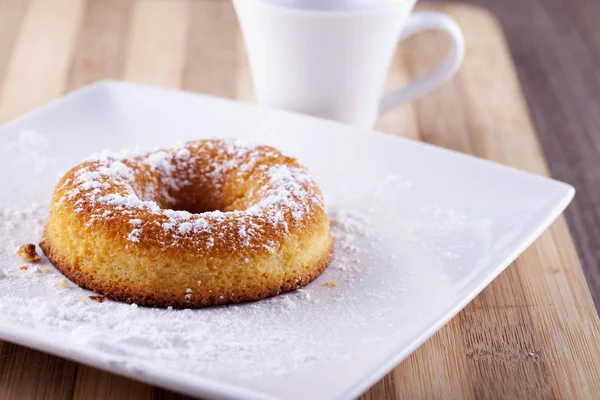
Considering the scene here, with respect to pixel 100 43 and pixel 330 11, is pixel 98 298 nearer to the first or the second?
pixel 330 11

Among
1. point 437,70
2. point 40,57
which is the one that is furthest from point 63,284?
point 40,57

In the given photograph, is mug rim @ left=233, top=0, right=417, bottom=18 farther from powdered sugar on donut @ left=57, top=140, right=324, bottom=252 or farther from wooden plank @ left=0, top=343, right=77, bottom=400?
wooden plank @ left=0, top=343, right=77, bottom=400

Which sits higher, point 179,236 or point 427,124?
point 179,236

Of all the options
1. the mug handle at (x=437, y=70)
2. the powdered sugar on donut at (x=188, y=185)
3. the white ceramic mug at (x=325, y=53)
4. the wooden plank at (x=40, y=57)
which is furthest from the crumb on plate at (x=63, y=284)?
the mug handle at (x=437, y=70)

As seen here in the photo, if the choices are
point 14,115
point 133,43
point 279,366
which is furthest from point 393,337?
point 133,43

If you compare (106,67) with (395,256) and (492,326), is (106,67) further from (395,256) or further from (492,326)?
(492,326)
